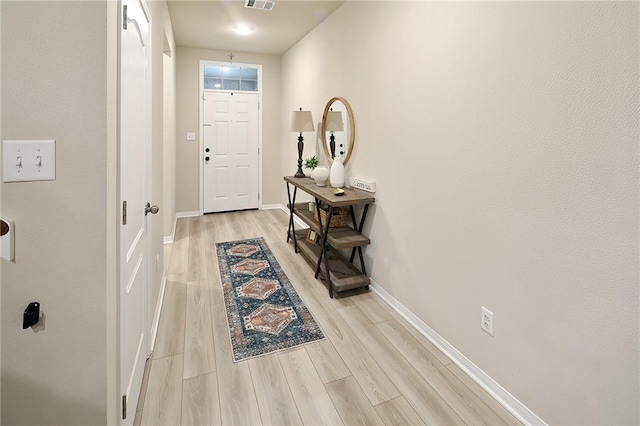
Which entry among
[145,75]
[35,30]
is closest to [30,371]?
[35,30]

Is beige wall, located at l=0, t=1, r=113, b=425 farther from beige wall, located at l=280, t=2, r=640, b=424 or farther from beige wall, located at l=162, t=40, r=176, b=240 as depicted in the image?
beige wall, located at l=162, t=40, r=176, b=240

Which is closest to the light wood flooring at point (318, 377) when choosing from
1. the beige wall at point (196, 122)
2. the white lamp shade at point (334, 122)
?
the white lamp shade at point (334, 122)

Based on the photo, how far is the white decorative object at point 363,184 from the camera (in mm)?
2861

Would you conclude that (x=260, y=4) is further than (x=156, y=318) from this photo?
Yes

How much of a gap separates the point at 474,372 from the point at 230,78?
5.16 meters

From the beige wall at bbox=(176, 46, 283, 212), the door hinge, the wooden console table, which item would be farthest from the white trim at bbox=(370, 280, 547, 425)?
the beige wall at bbox=(176, 46, 283, 212)

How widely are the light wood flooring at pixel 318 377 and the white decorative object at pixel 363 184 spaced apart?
3.05 feet

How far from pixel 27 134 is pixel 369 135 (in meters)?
2.35

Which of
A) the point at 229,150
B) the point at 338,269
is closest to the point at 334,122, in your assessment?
the point at 338,269

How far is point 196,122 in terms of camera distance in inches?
206

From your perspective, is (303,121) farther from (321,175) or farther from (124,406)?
(124,406)

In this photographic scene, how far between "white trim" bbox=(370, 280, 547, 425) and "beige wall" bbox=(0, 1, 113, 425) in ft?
5.69

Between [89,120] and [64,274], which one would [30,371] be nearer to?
[64,274]

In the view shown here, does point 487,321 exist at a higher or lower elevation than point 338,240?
lower
